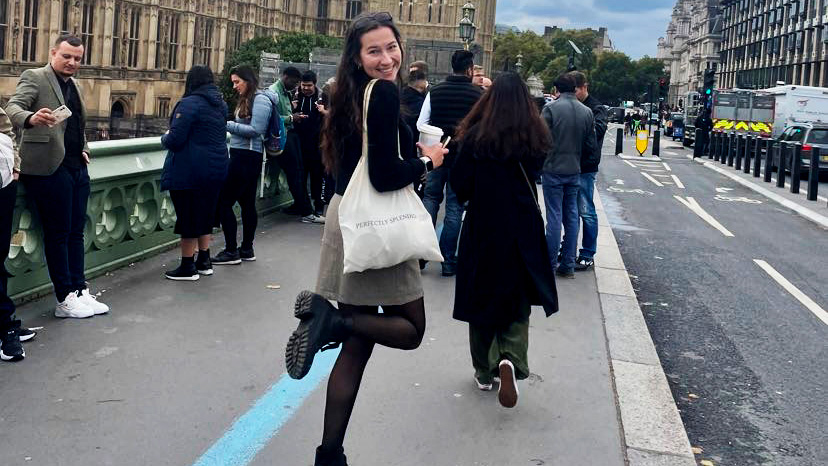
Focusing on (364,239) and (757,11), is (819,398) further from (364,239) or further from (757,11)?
(757,11)

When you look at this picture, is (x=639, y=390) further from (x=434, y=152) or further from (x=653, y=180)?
(x=653, y=180)

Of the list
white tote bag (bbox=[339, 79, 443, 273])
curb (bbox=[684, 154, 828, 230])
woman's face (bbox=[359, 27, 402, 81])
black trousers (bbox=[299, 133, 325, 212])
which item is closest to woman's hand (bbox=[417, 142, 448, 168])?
white tote bag (bbox=[339, 79, 443, 273])

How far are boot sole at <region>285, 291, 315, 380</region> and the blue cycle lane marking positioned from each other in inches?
24.7

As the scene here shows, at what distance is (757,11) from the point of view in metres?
105

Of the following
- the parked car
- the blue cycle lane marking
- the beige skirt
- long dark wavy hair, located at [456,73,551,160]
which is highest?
the parked car

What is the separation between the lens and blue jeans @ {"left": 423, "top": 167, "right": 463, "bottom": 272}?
858 cm

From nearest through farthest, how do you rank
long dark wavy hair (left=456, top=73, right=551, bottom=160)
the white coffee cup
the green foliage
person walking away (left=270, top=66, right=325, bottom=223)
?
the white coffee cup → long dark wavy hair (left=456, top=73, right=551, bottom=160) → person walking away (left=270, top=66, right=325, bottom=223) → the green foliage

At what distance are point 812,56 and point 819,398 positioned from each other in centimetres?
8099

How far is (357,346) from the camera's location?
12.4ft

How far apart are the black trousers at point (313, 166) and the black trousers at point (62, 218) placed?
5.43 meters

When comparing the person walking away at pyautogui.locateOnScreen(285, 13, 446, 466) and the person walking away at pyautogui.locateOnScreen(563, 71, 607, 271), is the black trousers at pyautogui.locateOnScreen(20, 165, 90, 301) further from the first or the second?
the person walking away at pyautogui.locateOnScreen(563, 71, 607, 271)

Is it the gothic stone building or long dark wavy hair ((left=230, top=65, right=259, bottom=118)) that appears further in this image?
the gothic stone building

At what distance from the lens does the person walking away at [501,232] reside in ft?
16.6

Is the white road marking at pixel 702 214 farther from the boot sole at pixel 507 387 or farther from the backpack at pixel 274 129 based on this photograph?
the boot sole at pixel 507 387
